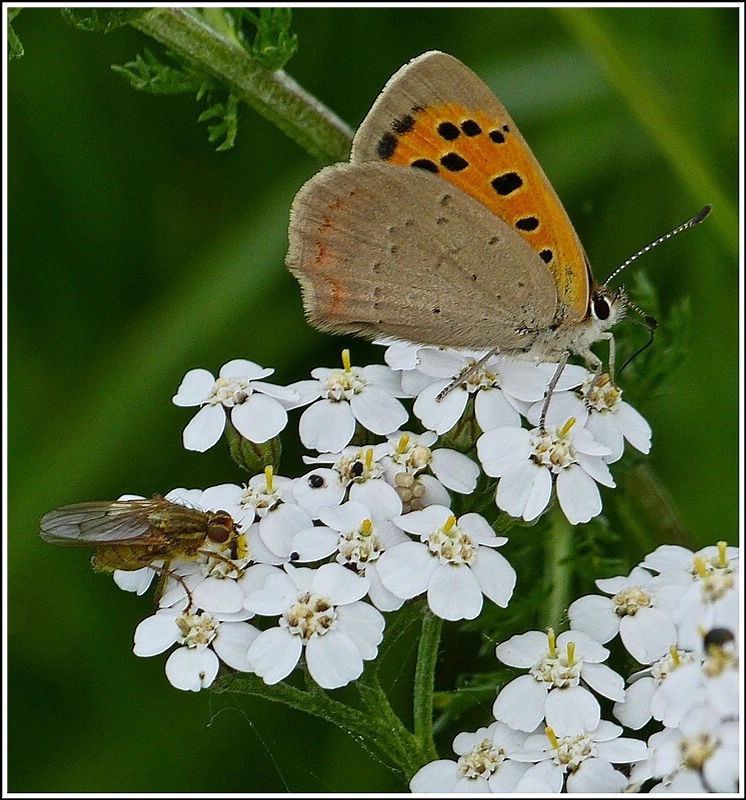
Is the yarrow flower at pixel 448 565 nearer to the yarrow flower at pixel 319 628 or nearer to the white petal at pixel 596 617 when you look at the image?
the yarrow flower at pixel 319 628

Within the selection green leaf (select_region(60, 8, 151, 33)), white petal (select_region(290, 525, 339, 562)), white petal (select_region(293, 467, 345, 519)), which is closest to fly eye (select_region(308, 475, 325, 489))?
white petal (select_region(293, 467, 345, 519))

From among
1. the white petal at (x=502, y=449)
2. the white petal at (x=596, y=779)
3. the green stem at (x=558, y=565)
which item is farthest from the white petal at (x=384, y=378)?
the white petal at (x=596, y=779)

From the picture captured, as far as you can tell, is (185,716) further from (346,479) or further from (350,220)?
(350,220)

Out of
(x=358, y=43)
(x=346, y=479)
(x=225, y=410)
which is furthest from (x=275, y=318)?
(x=346, y=479)

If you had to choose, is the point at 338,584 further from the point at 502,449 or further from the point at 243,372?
the point at 243,372

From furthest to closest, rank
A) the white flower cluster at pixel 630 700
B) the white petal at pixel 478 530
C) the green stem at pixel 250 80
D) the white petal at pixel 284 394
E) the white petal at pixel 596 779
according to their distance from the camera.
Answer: the green stem at pixel 250 80
the white petal at pixel 284 394
the white petal at pixel 478 530
the white petal at pixel 596 779
the white flower cluster at pixel 630 700

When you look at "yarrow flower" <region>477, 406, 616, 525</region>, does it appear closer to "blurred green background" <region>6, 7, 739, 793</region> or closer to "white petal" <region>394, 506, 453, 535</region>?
"white petal" <region>394, 506, 453, 535</region>
